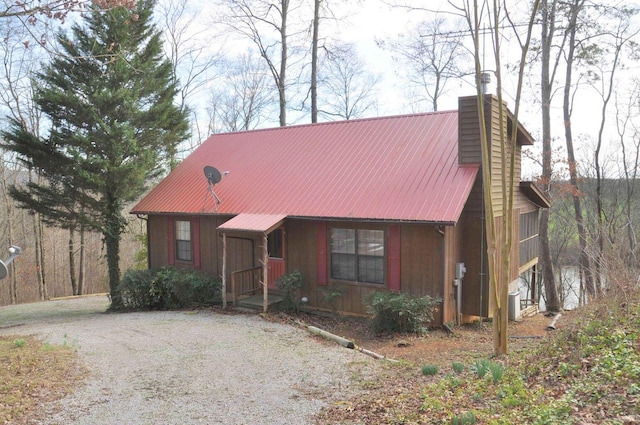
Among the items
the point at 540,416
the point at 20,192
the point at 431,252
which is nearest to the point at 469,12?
the point at 431,252

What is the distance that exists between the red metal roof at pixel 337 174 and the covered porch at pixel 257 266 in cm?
60

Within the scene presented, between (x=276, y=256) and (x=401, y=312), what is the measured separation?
4666 mm

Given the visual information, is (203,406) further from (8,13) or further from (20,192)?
(20,192)

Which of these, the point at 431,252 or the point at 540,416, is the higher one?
the point at 431,252

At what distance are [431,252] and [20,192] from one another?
1431 cm

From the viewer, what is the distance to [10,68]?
22906 mm

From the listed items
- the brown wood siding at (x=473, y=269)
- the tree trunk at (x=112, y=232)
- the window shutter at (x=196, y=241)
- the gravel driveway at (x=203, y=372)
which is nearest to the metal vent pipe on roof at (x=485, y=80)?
the brown wood siding at (x=473, y=269)

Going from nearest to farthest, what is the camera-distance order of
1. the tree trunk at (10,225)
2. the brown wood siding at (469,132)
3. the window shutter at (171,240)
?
the brown wood siding at (469,132) < the window shutter at (171,240) < the tree trunk at (10,225)

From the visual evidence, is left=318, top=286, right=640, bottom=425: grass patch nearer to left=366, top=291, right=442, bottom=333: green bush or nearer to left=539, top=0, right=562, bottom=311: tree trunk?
left=366, top=291, right=442, bottom=333: green bush

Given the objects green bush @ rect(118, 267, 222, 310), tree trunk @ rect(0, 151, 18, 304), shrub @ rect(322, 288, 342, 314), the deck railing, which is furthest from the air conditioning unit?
tree trunk @ rect(0, 151, 18, 304)

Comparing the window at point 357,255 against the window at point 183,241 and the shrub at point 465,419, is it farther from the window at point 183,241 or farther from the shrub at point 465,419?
the shrub at point 465,419

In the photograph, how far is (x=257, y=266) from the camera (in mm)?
13352

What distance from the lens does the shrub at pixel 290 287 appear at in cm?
1200

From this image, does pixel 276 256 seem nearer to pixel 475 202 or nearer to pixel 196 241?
pixel 196 241
